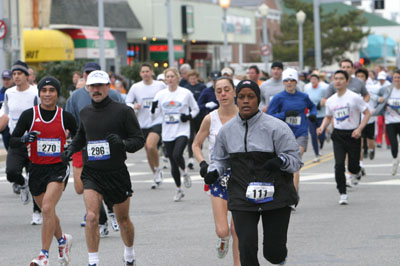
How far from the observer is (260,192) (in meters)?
6.75

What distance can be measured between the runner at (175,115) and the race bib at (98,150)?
5.79 m

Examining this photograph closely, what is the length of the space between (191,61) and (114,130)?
49682mm

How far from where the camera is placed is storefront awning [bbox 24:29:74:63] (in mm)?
38031

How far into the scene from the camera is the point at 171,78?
48.1 feet

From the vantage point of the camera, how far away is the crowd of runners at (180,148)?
6.84 metres

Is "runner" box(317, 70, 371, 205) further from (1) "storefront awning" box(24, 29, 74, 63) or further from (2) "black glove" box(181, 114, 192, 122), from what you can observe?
(1) "storefront awning" box(24, 29, 74, 63)

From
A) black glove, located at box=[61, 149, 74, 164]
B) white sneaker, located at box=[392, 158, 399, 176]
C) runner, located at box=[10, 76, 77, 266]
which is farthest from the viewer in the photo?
white sneaker, located at box=[392, 158, 399, 176]

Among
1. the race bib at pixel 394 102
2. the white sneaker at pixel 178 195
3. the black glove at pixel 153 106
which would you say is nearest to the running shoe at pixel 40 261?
the white sneaker at pixel 178 195

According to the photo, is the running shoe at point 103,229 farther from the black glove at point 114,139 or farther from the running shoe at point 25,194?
the running shoe at point 25,194

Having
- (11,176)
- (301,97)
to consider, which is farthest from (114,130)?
(301,97)

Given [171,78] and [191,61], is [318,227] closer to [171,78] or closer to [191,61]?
[171,78]

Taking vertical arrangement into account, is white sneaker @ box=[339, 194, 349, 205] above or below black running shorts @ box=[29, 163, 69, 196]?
below

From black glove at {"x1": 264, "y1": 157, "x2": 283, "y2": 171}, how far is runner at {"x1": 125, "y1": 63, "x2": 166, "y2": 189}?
9091 millimetres

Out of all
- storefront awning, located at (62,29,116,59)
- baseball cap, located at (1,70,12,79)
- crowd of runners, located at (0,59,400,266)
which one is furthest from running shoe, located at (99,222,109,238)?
storefront awning, located at (62,29,116,59)
